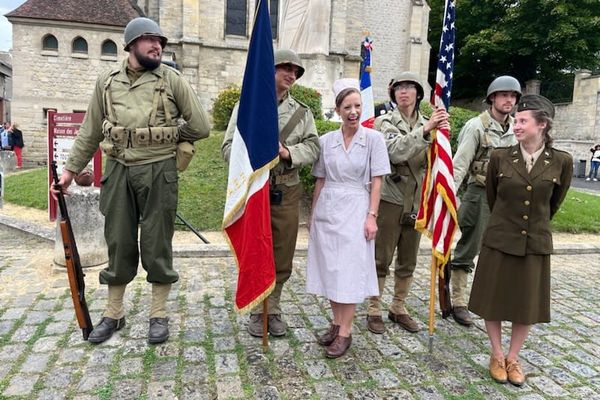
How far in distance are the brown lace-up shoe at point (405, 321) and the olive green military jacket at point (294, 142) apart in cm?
163

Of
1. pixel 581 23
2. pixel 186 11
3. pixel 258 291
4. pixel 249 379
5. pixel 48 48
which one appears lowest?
pixel 249 379

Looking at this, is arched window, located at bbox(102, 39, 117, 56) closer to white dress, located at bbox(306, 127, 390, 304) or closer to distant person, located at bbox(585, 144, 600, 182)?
white dress, located at bbox(306, 127, 390, 304)

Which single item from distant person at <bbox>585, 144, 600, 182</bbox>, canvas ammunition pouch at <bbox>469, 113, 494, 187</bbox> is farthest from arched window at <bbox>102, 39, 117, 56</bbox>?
distant person at <bbox>585, 144, 600, 182</bbox>

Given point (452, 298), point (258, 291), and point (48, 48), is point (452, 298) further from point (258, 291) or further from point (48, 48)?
point (48, 48)

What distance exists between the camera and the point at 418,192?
4129mm

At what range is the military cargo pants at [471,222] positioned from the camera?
4.41 meters

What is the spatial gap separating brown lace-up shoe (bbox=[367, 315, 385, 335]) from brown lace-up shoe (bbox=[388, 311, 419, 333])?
0.22 m

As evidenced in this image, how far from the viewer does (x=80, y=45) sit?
21250mm

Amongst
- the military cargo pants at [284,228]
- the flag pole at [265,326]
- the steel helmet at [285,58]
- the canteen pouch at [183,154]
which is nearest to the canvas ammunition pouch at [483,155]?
the military cargo pants at [284,228]

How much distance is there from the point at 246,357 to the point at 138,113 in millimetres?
2072

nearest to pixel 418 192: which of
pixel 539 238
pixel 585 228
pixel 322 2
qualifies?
pixel 539 238

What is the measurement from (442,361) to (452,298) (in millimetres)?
1131

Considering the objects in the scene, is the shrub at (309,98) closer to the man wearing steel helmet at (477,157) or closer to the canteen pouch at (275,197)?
the man wearing steel helmet at (477,157)

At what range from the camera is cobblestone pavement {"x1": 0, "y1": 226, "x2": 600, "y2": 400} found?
313cm
